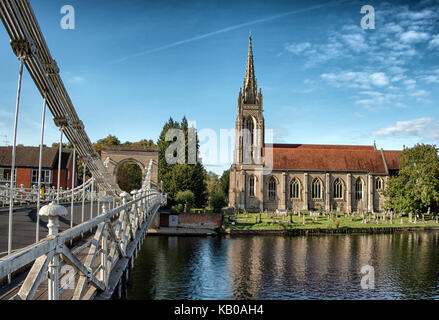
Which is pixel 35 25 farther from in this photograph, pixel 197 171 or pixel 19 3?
pixel 197 171

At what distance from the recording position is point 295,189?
2249 inches

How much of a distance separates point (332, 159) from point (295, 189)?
817 cm

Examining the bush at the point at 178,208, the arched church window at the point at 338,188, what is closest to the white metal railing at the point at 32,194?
the bush at the point at 178,208

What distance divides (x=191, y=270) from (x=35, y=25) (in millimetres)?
18057

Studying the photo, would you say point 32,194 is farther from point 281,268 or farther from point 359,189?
point 359,189

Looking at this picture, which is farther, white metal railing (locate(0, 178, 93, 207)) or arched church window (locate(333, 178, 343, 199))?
arched church window (locate(333, 178, 343, 199))

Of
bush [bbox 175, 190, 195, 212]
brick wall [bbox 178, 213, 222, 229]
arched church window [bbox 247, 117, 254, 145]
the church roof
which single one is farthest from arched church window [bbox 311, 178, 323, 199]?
brick wall [bbox 178, 213, 222, 229]

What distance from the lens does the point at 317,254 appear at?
89.4 ft

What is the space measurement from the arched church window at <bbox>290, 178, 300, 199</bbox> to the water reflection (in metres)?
22.3

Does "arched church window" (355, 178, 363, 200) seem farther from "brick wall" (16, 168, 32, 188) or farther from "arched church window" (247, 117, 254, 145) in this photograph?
"brick wall" (16, 168, 32, 188)

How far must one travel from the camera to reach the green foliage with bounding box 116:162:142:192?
57812 millimetres

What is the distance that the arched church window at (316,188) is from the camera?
5703cm

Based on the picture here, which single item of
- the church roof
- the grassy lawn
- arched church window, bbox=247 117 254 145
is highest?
arched church window, bbox=247 117 254 145
